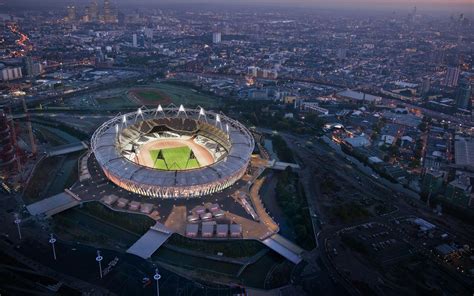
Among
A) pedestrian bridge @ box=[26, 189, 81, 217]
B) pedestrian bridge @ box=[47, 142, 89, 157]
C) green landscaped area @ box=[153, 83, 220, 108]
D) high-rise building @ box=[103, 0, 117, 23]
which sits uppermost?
high-rise building @ box=[103, 0, 117, 23]

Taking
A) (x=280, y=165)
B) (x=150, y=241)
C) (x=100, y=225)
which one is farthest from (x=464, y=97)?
(x=100, y=225)

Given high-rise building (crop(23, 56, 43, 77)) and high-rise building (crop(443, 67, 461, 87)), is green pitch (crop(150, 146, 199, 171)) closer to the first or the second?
high-rise building (crop(23, 56, 43, 77))

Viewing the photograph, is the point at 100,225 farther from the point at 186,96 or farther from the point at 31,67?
the point at 31,67

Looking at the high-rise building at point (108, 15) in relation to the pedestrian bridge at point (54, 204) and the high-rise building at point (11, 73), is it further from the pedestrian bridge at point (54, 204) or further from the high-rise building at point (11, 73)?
the pedestrian bridge at point (54, 204)

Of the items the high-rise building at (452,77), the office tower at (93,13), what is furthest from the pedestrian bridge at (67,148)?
the office tower at (93,13)

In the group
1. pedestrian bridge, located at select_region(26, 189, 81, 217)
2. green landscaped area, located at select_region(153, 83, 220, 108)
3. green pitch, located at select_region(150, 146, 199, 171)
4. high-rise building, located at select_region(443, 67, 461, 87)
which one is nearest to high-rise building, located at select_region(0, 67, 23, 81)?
green landscaped area, located at select_region(153, 83, 220, 108)

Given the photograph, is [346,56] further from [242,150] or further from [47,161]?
[47,161]
